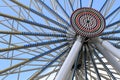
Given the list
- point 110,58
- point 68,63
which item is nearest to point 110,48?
point 110,58

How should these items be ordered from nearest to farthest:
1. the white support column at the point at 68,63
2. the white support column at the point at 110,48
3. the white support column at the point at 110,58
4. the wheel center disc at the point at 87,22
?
the white support column at the point at 68,63, the white support column at the point at 110,48, the white support column at the point at 110,58, the wheel center disc at the point at 87,22

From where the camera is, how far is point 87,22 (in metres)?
20.0

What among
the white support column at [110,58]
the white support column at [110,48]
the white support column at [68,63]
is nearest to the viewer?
the white support column at [68,63]

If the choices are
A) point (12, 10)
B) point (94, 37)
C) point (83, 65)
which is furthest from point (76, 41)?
point (12, 10)

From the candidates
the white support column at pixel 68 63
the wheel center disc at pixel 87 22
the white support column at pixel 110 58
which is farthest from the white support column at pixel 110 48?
the white support column at pixel 68 63

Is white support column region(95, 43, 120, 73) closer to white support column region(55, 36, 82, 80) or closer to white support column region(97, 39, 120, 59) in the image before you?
white support column region(97, 39, 120, 59)

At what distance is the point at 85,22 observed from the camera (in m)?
20.0

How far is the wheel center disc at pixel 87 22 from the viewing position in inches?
770

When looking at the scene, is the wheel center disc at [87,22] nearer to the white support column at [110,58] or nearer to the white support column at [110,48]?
the white support column at [110,48]

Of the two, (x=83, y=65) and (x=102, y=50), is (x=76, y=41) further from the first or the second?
(x=83, y=65)

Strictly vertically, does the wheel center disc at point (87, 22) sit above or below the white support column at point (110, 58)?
above

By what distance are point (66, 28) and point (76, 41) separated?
2103mm

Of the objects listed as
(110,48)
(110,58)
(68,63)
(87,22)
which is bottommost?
(110,58)

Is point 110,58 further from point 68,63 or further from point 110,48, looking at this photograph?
point 68,63
